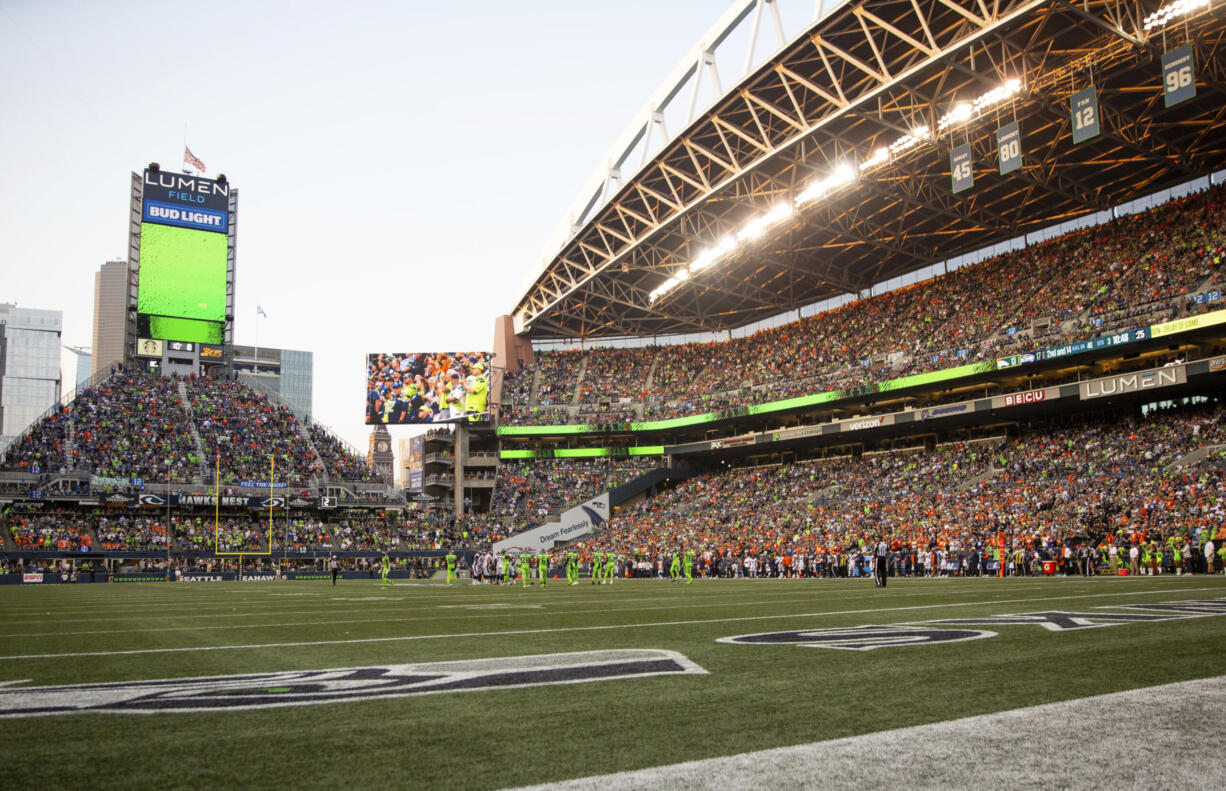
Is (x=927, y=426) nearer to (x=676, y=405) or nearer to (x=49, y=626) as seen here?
(x=676, y=405)

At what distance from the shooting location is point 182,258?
63.0 metres

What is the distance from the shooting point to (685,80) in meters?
38.8

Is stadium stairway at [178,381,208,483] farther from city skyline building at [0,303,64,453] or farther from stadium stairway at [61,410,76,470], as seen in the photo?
city skyline building at [0,303,64,453]

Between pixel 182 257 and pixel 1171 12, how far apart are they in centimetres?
6100

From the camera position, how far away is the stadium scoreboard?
62031 millimetres

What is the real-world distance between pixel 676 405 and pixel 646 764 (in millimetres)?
54657

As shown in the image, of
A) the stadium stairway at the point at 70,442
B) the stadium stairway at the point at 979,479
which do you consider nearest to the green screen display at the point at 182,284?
the stadium stairway at the point at 70,442

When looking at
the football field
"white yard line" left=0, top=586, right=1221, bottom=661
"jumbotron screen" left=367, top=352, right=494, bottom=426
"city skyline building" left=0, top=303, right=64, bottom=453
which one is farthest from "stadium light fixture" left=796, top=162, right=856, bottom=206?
"city skyline building" left=0, top=303, right=64, bottom=453

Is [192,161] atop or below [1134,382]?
atop

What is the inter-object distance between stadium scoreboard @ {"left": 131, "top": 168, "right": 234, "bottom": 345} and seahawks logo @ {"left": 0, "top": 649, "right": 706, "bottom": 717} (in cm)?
6338

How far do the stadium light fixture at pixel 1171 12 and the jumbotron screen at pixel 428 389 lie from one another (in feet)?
143

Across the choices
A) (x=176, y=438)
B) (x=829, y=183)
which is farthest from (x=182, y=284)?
(x=829, y=183)

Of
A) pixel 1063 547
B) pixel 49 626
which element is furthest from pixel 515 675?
pixel 1063 547

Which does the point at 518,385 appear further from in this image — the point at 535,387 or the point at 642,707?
the point at 642,707
